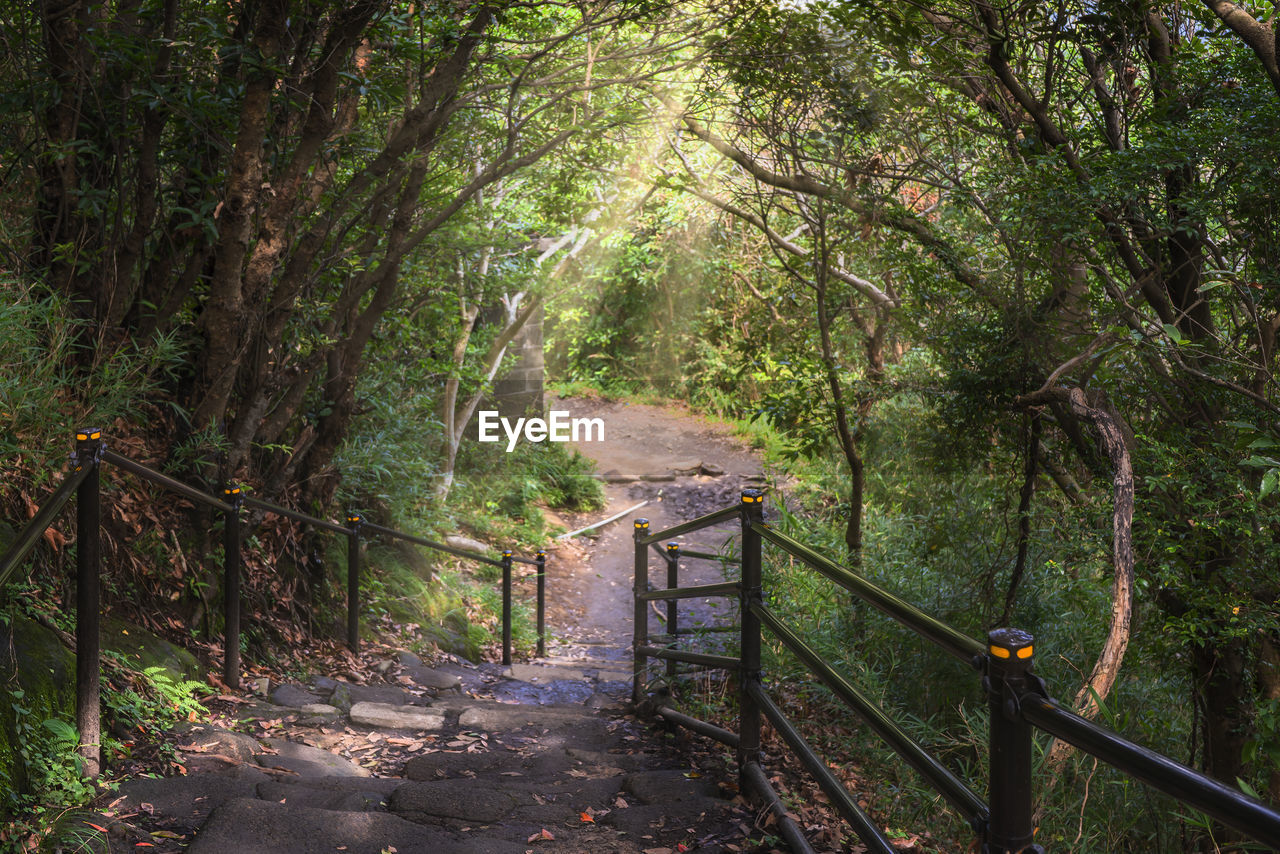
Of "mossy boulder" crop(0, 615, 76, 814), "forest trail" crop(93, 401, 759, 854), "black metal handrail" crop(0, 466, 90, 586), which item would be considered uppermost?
"black metal handrail" crop(0, 466, 90, 586)

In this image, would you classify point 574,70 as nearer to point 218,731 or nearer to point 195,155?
point 195,155

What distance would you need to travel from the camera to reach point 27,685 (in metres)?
2.78

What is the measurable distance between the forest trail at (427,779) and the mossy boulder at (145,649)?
0.23 m

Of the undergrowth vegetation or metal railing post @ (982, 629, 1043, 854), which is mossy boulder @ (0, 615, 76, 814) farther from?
metal railing post @ (982, 629, 1043, 854)

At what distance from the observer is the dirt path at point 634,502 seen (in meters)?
10.6

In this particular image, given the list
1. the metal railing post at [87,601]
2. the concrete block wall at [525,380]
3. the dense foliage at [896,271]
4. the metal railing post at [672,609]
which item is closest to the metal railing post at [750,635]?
the dense foliage at [896,271]

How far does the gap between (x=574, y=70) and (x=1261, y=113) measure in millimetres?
4611

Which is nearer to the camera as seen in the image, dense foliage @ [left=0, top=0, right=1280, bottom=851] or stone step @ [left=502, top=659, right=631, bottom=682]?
dense foliage @ [left=0, top=0, right=1280, bottom=851]

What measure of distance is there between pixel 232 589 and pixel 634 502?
11.2m

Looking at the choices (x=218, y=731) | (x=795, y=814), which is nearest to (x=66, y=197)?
(x=218, y=731)

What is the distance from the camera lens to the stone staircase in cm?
255

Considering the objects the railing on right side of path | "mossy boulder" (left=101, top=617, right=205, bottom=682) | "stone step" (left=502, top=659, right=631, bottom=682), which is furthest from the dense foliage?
"stone step" (left=502, top=659, right=631, bottom=682)

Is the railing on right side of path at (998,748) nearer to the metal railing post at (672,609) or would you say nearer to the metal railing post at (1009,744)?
the metal railing post at (1009,744)

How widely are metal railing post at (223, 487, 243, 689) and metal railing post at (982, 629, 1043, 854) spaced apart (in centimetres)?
374
